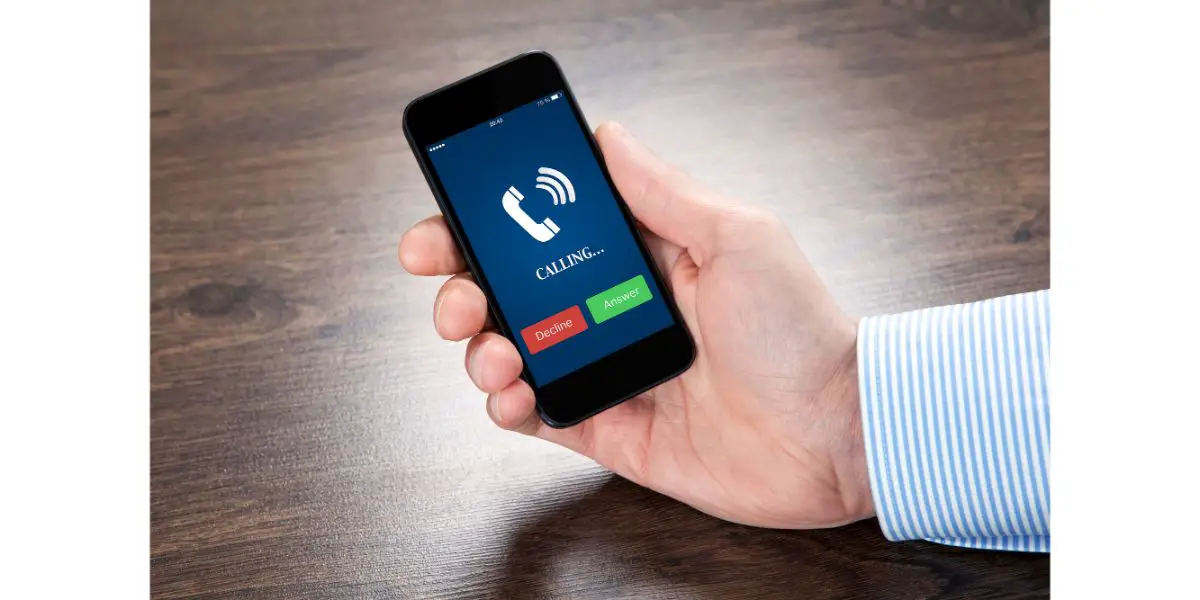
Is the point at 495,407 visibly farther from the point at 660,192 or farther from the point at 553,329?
the point at 660,192

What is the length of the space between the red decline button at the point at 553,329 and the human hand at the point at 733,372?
0.06ft

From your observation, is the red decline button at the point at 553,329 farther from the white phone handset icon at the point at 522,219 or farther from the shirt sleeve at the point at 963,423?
the shirt sleeve at the point at 963,423

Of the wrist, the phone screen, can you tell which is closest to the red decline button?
the phone screen

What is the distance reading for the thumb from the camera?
2.14 ft

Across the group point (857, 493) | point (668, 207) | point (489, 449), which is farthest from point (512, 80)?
point (857, 493)

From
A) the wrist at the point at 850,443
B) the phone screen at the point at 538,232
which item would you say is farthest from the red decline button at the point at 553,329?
the wrist at the point at 850,443

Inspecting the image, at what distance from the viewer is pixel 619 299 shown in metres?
0.66

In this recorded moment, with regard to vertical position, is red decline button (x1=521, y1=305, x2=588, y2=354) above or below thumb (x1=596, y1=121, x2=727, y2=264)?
below

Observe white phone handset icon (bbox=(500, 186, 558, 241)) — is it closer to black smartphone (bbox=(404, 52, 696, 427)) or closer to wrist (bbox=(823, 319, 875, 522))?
black smartphone (bbox=(404, 52, 696, 427))

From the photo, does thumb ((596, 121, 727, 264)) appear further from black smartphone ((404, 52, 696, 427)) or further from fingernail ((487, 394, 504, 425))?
fingernail ((487, 394, 504, 425))

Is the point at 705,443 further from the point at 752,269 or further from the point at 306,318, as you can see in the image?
the point at 306,318

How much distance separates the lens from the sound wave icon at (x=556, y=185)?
0.65m

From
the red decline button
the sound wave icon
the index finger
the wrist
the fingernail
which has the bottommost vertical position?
the wrist

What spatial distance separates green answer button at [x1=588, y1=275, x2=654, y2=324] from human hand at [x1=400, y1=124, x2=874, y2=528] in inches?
1.5
